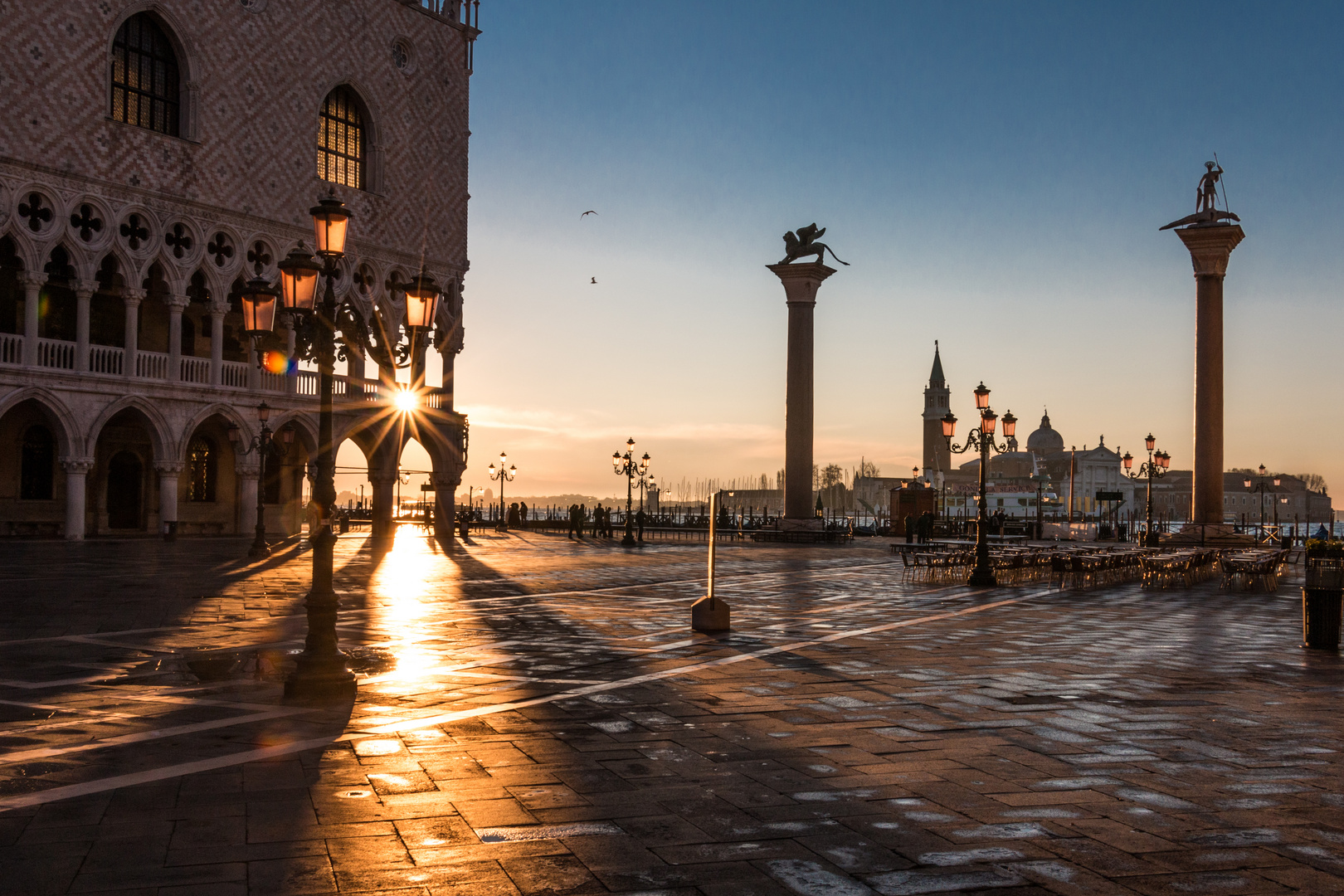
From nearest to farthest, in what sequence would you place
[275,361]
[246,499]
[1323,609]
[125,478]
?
[275,361] → [1323,609] → [125,478] → [246,499]

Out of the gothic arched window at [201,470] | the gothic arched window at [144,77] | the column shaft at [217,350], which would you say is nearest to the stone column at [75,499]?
the column shaft at [217,350]

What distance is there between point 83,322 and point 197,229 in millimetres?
4606

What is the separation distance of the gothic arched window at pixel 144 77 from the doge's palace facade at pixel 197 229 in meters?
0.07

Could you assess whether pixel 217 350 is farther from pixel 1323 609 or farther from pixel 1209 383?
pixel 1323 609

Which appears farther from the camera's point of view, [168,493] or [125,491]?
[125,491]

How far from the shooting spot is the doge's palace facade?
30.8 metres

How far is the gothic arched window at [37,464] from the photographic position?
32.6 meters

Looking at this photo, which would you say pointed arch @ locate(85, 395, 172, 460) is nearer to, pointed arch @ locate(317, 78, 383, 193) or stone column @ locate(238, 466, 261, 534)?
stone column @ locate(238, 466, 261, 534)

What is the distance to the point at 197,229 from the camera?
34062 mm

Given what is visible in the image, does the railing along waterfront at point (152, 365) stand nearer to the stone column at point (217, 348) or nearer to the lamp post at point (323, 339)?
the stone column at point (217, 348)

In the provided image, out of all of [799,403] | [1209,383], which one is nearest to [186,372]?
[799,403]

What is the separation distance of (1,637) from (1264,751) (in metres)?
10.8

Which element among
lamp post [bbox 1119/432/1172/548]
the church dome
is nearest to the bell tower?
the church dome

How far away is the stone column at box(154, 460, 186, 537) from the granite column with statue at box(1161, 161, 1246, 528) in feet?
97.1
